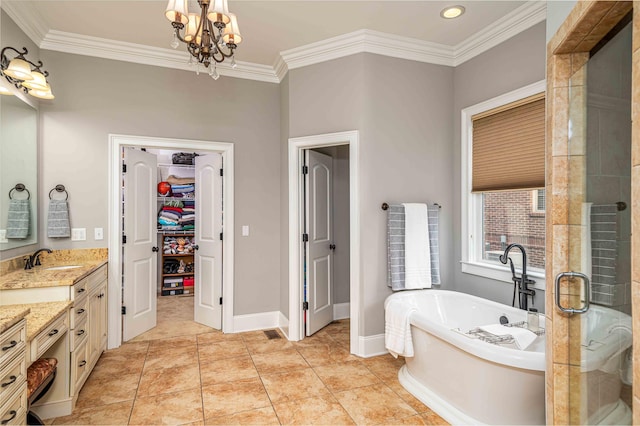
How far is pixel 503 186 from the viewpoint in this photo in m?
3.02

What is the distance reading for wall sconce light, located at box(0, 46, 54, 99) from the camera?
2.51 metres

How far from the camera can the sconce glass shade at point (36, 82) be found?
2.69 m

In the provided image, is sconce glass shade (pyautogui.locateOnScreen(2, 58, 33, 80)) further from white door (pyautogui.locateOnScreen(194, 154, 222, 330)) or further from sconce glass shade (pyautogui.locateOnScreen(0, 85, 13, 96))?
white door (pyautogui.locateOnScreen(194, 154, 222, 330))

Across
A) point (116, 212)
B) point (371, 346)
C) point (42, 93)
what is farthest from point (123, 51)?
point (371, 346)

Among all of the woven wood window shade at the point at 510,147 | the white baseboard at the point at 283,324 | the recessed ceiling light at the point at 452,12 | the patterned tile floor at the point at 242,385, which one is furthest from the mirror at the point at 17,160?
the woven wood window shade at the point at 510,147

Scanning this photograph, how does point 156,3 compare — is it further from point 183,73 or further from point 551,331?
point 551,331

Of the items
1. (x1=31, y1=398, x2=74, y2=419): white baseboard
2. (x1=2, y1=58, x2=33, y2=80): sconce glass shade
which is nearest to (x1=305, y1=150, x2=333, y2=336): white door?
(x1=31, y1=398, x2=74, y2=419): white baseboard

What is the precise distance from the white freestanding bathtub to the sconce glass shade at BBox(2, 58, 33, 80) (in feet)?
→ 11.1

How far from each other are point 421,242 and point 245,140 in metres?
2.14

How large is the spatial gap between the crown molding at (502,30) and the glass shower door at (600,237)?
5.28 feet

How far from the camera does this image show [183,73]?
3.59 meters

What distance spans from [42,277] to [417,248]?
2959 millimetres

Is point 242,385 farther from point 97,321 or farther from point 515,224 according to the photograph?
point 515,224

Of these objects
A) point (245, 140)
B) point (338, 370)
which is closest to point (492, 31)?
point (245, 140)
